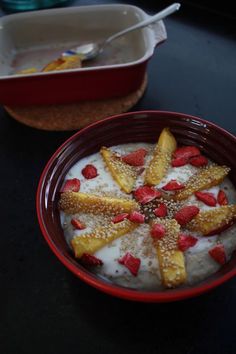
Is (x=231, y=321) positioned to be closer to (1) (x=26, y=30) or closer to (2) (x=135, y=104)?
(2) (x=135, y=104)

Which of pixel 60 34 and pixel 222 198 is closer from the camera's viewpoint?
pixel 222 198

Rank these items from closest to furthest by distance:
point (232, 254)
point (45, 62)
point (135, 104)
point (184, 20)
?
1. point (232, 254)
2. point (135, 104)
3. point (45, 62)
4. point (184, 20)

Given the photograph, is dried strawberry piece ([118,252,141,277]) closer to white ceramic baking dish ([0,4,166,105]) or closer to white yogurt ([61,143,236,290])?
white yogurt ([61,143,236,290])

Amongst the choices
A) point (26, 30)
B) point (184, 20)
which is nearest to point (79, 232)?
point (26, 30)

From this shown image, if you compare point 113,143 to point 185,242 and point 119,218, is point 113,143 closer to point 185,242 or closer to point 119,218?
point 119,218

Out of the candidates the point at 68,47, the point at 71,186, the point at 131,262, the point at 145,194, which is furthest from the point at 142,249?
the point at 68,47
